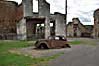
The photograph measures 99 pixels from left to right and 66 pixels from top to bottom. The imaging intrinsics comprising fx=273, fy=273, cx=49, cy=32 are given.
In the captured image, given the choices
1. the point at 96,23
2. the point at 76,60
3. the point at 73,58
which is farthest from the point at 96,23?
the point at 76,60

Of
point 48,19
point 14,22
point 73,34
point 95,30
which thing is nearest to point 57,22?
point 48,19

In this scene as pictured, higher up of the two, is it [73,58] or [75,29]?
[75,29]

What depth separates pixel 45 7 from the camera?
47844mm

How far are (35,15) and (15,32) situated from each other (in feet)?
15.8

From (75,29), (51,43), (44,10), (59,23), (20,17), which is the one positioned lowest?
(51,43)

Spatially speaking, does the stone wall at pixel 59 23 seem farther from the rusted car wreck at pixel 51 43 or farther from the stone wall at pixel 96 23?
the rusted car wreck at pixel 51 43

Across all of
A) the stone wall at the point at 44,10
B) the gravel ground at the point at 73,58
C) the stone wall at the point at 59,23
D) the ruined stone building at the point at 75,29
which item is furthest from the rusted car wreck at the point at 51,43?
the ruined stone building at the point at 75,29

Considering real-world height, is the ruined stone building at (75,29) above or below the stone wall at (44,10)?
below

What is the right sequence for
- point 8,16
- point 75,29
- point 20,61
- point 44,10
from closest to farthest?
point 20,61 → point 44,10 → point 8,16 → point 75,29

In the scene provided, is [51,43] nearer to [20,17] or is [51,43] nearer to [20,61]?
[20,61]

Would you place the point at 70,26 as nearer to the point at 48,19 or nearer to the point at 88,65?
the point at 48,19

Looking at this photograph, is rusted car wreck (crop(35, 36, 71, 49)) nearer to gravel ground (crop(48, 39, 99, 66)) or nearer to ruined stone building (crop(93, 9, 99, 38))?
gravel ground (crop(48, 39, 99, 66))

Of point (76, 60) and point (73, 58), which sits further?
point (73, 58)

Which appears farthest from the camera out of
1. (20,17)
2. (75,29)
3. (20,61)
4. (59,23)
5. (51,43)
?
(75,29)
